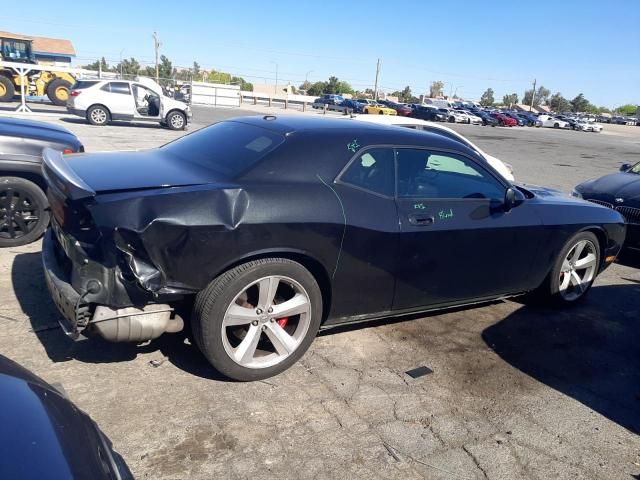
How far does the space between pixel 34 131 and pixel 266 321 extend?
3.69 m

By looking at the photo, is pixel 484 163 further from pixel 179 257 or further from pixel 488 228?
pixel 179 257

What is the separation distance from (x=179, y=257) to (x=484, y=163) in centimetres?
260

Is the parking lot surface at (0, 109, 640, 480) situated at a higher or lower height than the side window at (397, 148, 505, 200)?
lower

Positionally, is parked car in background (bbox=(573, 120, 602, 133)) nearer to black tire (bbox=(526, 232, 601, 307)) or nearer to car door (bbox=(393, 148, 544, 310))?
black tire (bbox=(526, 232, 601, 307))

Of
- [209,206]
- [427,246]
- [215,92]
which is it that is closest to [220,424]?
[209,206]

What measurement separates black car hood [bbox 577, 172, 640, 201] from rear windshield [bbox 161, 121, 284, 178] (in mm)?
5415

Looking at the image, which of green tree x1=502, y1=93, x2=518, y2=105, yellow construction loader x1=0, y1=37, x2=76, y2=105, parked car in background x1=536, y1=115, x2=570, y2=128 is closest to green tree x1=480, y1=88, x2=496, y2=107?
green tree x1=502, y1=93, x2=518, y2=105

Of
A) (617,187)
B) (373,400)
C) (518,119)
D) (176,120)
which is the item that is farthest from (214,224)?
(518,119)

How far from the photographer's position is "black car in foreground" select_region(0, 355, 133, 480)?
1508 millimetres

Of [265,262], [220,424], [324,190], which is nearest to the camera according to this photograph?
[220,424]

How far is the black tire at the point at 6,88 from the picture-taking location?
72.7ft

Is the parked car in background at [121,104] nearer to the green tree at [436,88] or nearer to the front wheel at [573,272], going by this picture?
the front wheel at [573,272]

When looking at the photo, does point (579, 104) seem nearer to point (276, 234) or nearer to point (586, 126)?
point (586, 126)

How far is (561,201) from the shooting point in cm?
499
